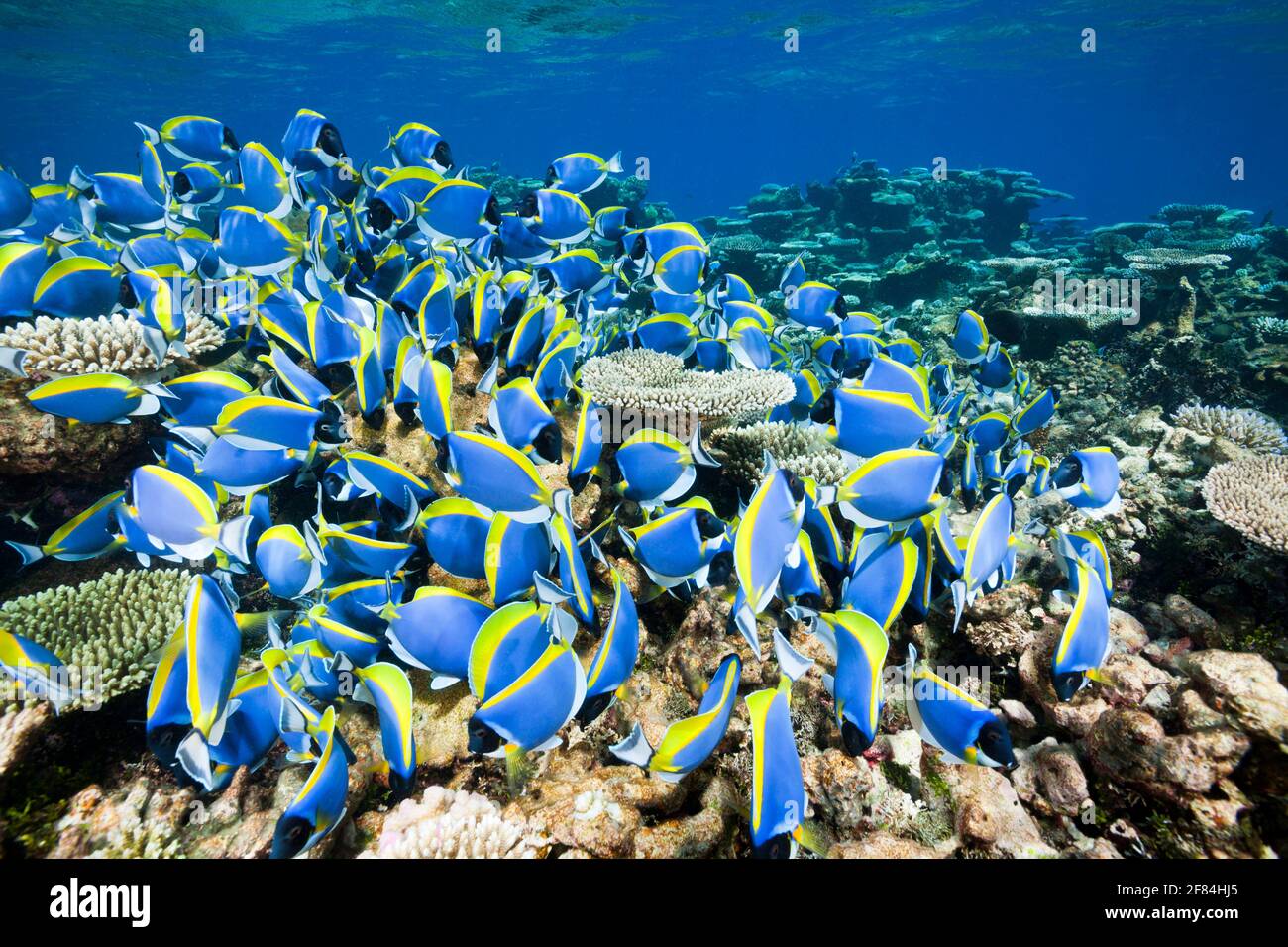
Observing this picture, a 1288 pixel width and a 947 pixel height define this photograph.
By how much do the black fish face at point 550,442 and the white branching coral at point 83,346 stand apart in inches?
115

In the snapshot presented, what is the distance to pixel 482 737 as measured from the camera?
5.28ft

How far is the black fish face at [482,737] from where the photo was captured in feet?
5.20

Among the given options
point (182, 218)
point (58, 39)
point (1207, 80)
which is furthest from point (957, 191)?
point (1207, 80)

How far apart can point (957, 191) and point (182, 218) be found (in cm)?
2192

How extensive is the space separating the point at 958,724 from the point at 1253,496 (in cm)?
365

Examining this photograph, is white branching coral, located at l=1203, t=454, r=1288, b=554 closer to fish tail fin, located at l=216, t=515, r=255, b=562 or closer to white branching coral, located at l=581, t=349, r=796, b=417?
white branching coral, located at l=581, t=349, r=796, b=417

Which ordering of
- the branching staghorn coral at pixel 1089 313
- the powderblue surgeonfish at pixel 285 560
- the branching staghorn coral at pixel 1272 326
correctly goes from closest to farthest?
the powderblue surgeonfish at pixel 285 560 < the branching staghorn coral at pixel 1089 313 < the branching staghorn coral at pixel 1272 326

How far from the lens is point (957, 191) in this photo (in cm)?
1927

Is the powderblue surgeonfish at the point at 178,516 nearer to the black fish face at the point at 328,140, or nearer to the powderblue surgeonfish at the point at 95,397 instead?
the powderblue surgeonfish at the point at 95,397

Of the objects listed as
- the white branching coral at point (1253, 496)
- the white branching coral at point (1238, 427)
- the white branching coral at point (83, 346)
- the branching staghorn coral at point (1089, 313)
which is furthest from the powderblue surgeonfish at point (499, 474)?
the branching staghorn coral at point (1089, 313)

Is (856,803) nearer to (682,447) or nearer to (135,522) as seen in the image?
(682,447)

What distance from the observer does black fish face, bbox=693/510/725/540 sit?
2.17 metres

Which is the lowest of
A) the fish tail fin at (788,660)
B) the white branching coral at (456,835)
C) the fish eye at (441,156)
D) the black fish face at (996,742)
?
the white branching coral at (456,835)

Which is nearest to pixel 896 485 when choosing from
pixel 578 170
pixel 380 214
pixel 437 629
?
pixel 437 629
